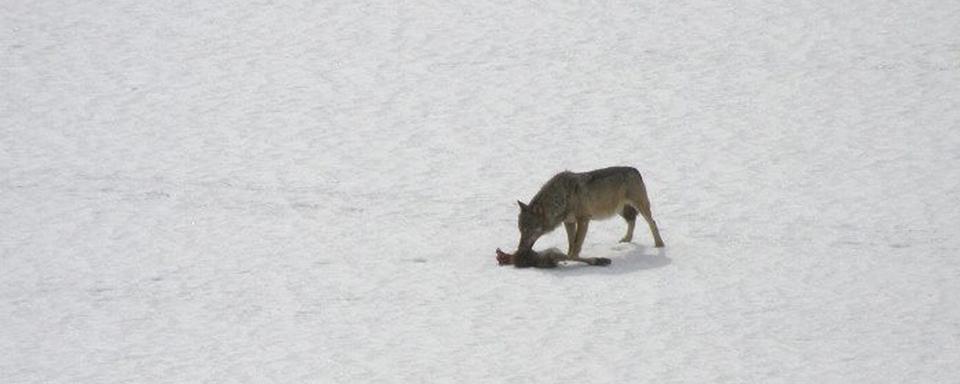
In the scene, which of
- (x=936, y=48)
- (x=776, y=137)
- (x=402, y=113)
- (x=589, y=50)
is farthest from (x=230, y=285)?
(x=936, y=48)

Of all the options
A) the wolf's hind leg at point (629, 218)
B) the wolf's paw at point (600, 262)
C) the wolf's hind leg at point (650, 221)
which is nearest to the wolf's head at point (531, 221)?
the wolf's paw at point (600, 262)

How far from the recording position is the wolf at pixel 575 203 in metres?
15.4

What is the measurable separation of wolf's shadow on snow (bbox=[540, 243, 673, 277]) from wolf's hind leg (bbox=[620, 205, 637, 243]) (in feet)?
0.30

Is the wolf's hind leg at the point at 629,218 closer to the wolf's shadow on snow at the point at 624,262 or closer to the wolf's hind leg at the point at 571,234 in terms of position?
the wolf's shadow on snow at the point at 624,262

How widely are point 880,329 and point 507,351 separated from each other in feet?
11.5

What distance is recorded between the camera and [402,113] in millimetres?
22531

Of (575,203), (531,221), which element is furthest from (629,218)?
(531,221)

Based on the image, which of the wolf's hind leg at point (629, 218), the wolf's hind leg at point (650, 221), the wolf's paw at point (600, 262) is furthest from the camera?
the wolf's hind leg at point (629, 218)

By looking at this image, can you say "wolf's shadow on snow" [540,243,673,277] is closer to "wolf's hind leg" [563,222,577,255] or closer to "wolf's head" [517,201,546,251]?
"wolf's hind leg" [563,222,577,255]

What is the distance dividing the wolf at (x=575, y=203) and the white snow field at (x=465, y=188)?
0.47 metres

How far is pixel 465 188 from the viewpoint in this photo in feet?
62.2

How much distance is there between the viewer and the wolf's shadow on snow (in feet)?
50.6

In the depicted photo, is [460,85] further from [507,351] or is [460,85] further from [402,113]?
[507,351]

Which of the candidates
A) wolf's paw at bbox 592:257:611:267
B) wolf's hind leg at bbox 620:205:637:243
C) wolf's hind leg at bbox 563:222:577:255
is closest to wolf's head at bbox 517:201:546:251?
wolf's hind leg at bbox 563:222:577:255
